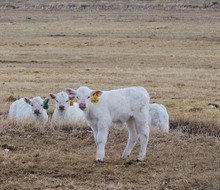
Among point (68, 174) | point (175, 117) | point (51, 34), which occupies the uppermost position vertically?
point (68, 174)

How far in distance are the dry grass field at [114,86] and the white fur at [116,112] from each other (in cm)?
40

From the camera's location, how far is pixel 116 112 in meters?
12.4

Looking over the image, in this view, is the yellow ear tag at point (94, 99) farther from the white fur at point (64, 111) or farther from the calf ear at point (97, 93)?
the white fur at point (64, 111)

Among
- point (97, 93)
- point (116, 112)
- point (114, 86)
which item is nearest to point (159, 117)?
point (116, 112)

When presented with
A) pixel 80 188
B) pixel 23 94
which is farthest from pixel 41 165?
pixel 23 94

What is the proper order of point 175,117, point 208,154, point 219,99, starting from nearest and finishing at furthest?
point 208,154, point 175,117, point 219,99

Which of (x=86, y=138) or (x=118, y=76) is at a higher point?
(x=86, y=138)

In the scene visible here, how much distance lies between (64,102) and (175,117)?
3.29m

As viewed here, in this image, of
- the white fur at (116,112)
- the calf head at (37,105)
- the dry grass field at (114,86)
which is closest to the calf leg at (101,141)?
the white fur at (116,112)

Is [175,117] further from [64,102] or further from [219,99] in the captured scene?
[219,99]

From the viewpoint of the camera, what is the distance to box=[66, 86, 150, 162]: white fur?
12.1 m

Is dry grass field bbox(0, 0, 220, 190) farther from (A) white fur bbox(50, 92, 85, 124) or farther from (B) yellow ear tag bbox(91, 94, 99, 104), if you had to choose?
(A) white fur bbox(50, 92, 85, 124)

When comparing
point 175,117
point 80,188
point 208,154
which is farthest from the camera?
point 175,117

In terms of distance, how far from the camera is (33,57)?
135 ft
